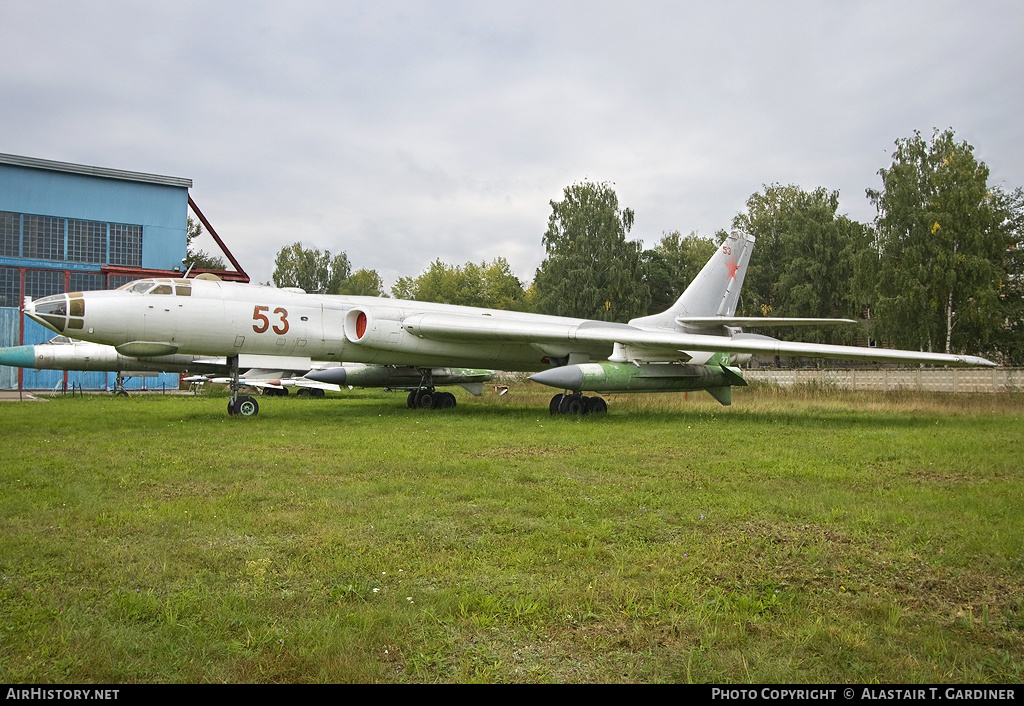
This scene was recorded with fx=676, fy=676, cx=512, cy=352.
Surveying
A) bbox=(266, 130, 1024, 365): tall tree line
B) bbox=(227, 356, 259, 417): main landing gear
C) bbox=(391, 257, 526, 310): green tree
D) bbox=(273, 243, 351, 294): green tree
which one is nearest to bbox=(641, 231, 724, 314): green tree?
bbox=(266, 130, 1024, 365): tall tree line

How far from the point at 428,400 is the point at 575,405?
3.95m

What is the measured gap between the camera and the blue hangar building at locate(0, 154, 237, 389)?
24.1m

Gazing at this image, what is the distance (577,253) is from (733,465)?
34980 mm

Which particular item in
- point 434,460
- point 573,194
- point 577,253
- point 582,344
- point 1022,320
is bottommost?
point 434,460

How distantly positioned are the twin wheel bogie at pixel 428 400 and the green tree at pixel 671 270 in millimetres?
32929

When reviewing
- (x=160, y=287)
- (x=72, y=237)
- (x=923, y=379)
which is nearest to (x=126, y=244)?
(x=72, y=237)

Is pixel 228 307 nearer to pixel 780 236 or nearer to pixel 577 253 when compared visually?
pixel 577 253

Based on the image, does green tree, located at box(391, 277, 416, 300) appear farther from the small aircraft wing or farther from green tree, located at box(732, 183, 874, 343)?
the small aircraft wing

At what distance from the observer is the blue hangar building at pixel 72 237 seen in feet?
79.1

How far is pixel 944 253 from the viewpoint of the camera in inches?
993

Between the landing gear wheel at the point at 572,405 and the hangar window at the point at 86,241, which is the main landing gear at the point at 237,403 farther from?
the hangar window at the point at 86,241

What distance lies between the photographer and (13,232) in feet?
79.6

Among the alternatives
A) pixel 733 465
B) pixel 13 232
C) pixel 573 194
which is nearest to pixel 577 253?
pixel 573 194

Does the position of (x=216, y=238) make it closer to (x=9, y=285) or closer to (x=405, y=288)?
(x=9, y=285)
